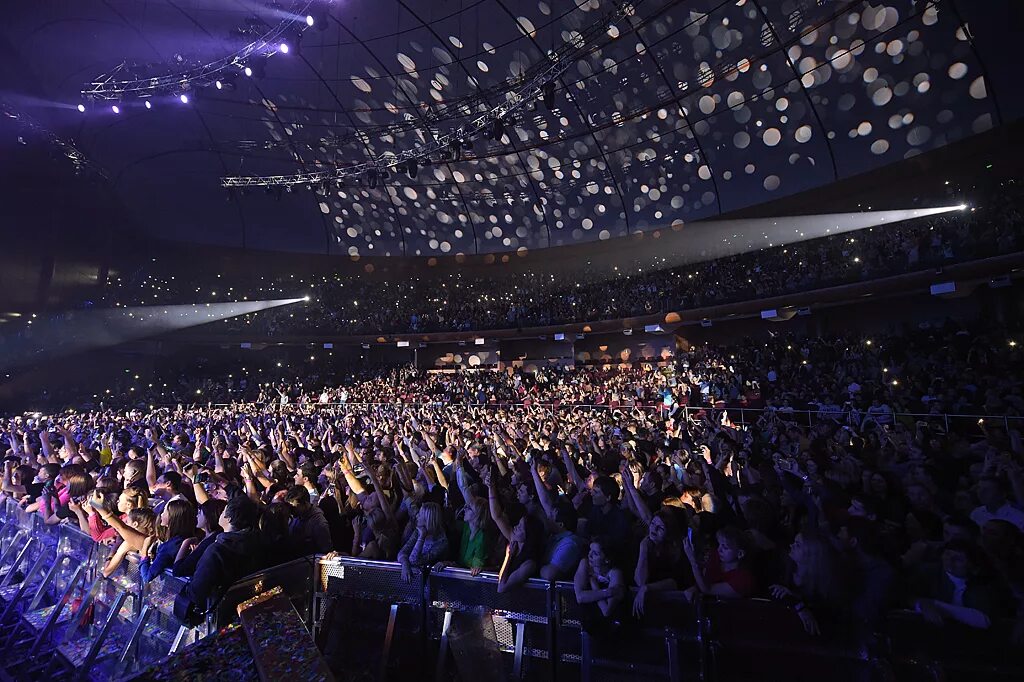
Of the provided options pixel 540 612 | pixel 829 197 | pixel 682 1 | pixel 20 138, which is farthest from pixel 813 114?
pixel 20 138

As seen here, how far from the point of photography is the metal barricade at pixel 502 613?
3.42 m

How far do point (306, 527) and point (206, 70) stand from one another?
14453 mm

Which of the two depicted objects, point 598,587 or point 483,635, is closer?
point 598,587

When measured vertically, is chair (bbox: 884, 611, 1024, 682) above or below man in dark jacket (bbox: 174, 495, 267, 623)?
below

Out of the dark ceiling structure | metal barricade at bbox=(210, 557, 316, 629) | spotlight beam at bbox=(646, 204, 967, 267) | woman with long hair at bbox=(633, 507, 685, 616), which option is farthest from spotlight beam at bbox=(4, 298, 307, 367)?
woman with long hair at bbox=(633, 507, 685, 616)

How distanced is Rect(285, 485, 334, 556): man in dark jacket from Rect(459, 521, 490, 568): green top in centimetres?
111

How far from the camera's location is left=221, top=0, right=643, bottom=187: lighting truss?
11.9m

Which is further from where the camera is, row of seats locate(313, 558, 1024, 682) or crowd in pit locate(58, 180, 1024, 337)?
crowd in pit locate(58, 180, 1024, 337)

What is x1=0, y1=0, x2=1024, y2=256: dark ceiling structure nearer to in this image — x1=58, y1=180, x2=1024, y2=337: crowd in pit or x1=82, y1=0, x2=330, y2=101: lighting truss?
x1=82, y1=0, x2=330, y2=101: lighting truss

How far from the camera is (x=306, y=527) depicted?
428 centimetres

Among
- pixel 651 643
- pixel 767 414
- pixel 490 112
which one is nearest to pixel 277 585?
pixel 651 643

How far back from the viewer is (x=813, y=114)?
16.5 m

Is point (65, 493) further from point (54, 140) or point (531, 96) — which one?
point (54, 140)

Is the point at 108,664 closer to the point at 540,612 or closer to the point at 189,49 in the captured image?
the point at 540,612
